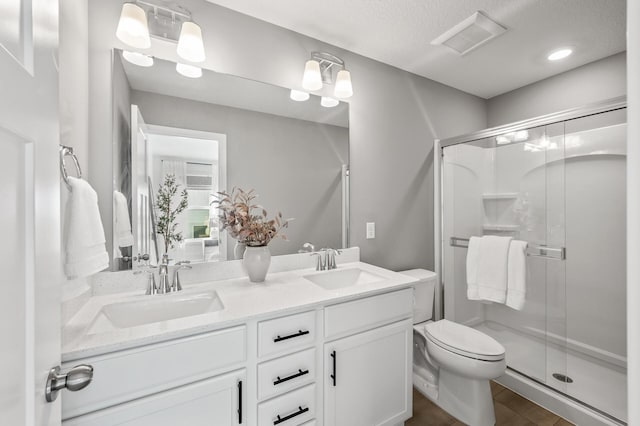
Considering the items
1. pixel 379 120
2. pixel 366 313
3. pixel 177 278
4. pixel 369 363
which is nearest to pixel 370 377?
pixel 369 363

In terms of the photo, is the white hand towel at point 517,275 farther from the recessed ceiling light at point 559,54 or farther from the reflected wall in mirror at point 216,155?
the recessed ceiling light at point 559,54

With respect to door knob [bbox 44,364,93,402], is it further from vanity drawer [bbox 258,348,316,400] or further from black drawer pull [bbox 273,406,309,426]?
black drawer pull [bbox 273,406,309,426]

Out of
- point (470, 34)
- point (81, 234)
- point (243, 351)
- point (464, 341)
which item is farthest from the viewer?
point (470, 34)

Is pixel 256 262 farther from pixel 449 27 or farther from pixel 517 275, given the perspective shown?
pixel 449 27

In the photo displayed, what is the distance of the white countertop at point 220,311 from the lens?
0.85m

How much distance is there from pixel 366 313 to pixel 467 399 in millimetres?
932

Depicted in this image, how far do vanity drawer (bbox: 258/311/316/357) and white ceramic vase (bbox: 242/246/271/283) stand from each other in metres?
0.40

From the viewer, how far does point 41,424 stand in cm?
50

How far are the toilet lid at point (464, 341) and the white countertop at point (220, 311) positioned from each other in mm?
509

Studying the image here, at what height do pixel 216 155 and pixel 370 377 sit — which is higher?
pixel 216 155

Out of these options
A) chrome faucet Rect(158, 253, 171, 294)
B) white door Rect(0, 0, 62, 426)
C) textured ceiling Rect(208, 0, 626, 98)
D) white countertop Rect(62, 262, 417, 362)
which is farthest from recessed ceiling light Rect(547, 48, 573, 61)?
chrome faucet Rect(158, 253, 171, 294)

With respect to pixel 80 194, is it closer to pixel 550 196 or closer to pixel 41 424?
pixel 41 424

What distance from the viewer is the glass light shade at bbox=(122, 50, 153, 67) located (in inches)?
52.7

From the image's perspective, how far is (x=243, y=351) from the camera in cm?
104
